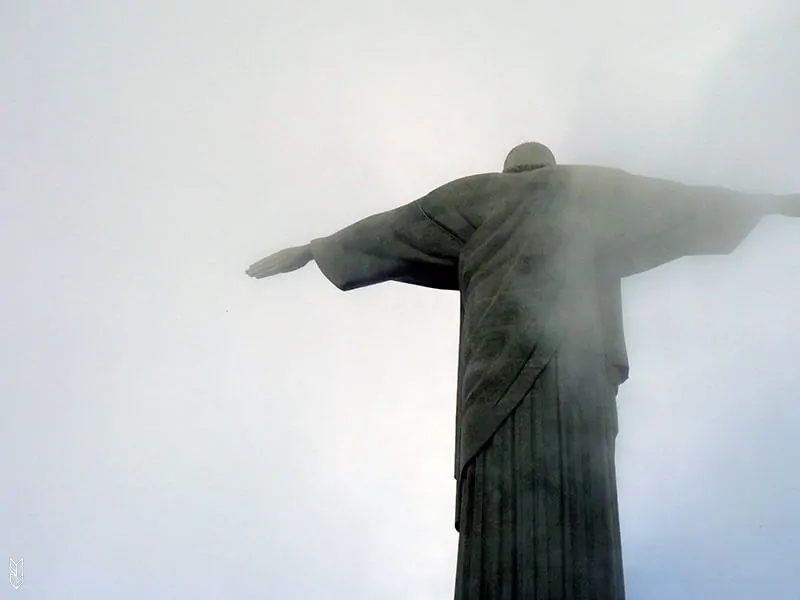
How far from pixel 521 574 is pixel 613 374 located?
1.48 m

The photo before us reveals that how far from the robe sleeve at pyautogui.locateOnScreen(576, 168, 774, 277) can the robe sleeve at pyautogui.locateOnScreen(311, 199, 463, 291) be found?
1.04m

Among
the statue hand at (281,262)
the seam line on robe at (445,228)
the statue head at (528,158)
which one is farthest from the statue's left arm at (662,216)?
the statue hand at (281,262)

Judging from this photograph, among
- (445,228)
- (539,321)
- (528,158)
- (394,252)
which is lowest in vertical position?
(539,321)

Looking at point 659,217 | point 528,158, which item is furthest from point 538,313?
point 528,158

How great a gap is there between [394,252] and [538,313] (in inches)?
53.3

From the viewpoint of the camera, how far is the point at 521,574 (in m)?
6.26

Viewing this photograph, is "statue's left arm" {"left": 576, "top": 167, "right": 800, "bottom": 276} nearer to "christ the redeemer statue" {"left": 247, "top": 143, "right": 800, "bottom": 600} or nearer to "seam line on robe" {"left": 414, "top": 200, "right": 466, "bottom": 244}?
"christ the redeemer statue" {"left": 247, "top": 143, "right": 800, "bottom": 600}

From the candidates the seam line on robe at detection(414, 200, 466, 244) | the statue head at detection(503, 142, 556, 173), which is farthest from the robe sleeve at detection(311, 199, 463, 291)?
the statue head at detection(503, 142, 556, 173)

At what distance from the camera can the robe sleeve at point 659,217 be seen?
291 inches

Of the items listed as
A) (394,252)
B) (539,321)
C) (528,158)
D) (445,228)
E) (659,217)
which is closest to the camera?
(539,321)

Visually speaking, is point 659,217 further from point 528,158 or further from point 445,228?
point 445,228

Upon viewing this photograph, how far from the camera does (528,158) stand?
26.2ft

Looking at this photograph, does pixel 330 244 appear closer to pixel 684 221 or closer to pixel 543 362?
pixel 543 362

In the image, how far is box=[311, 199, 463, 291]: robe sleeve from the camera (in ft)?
25.2
